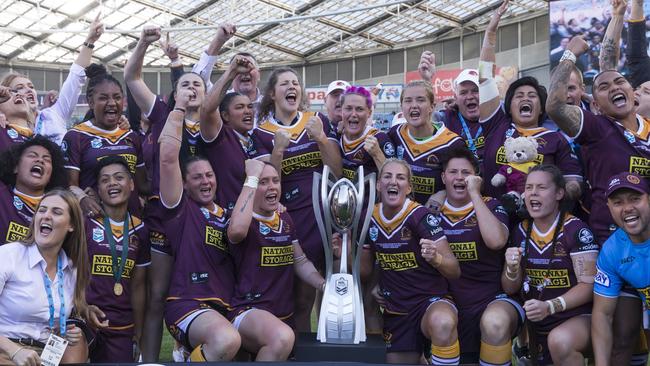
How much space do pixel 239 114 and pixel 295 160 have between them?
531 millimetres

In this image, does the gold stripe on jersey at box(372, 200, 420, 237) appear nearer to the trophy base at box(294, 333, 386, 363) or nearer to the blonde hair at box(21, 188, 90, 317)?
the trophy base at box(294, 333, 386, 363)

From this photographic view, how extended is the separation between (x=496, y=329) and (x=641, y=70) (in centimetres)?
227

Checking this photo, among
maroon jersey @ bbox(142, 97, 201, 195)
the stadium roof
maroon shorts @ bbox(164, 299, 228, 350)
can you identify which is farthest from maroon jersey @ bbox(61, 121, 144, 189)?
the stadium roof

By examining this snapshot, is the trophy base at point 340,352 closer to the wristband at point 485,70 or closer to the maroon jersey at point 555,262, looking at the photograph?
the maroon jersey at point 555,262

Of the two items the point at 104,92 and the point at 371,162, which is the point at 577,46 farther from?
the point at 104,92

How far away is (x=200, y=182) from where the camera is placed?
499 cm

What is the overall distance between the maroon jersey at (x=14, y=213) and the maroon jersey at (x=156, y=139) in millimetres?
795

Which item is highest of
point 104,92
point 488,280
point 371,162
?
point 104,92

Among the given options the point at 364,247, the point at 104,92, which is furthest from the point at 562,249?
the point at 104,92

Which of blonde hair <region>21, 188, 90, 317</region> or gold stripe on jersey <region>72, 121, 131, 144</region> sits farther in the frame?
gold stripe on jersey <region>72, 121, 131, 144</region>

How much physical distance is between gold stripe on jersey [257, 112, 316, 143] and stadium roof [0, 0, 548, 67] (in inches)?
906

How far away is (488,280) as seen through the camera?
4.92m

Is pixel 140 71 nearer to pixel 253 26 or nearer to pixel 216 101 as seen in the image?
pixel 216 101

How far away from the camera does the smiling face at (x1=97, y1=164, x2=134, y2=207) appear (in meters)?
4.96
